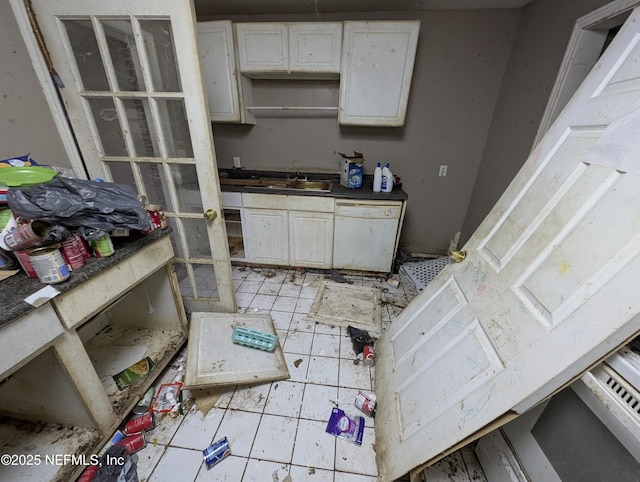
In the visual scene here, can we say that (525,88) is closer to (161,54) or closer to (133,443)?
(161,54)

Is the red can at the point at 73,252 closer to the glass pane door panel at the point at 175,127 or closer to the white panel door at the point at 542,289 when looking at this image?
the glass pane door panel at the point at 175,127

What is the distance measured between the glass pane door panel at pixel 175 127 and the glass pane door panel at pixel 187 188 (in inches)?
3.1

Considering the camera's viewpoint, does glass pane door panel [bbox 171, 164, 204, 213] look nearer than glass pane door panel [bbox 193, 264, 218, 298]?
Yes

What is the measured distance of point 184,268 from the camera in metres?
1.65

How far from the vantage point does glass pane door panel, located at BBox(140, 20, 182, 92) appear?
1159mm

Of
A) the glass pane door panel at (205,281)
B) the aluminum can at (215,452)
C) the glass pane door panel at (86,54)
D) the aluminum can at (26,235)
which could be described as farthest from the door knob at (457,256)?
the glass pane door panel at (86,54)

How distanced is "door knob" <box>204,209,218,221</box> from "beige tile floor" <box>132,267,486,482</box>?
3.16 ft

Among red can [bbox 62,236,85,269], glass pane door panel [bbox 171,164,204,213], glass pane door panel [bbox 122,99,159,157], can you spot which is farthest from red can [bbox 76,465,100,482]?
glass pane door panel [bbox 122,99,159,157]

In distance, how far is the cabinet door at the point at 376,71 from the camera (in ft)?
6.06

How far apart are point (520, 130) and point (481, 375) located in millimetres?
1941

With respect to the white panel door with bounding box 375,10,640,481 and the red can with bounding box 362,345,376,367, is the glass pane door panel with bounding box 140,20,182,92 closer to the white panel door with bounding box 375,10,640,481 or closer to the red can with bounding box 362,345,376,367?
the white panel door with bounding box 375,10,640,481

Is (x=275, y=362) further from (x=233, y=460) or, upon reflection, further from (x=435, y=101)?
(x=435, y=101)

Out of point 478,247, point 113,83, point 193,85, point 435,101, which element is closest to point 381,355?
point 478,247

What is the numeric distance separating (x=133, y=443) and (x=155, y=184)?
1.33 metres
